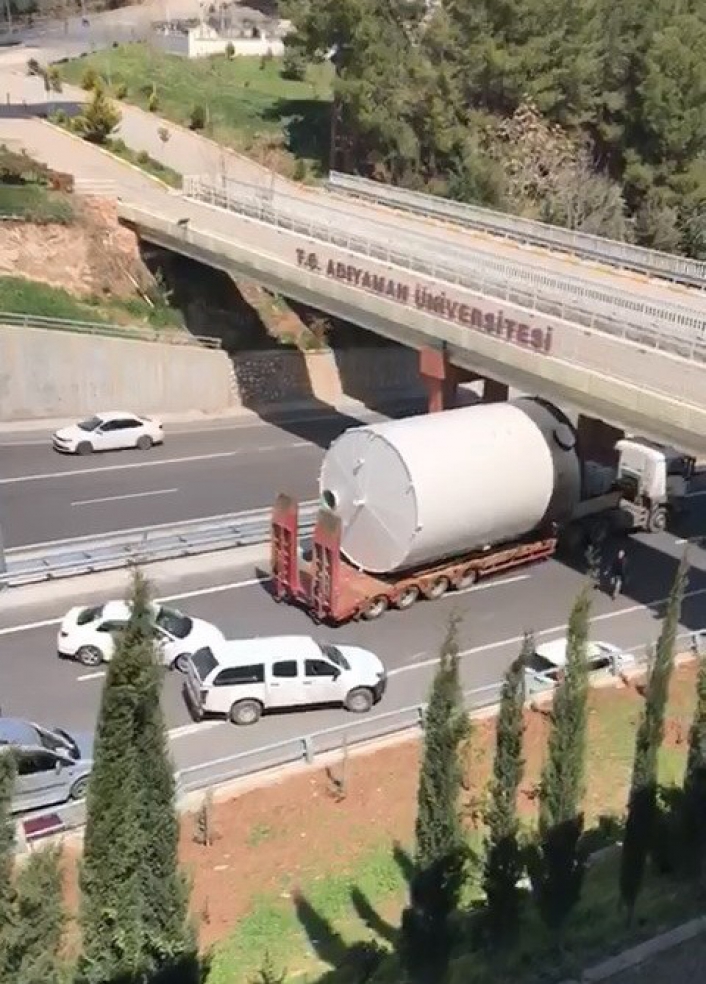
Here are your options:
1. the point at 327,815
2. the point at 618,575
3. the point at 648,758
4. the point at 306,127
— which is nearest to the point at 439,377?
the point at 618,575

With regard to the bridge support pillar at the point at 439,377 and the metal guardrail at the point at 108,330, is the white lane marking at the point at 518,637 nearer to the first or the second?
the bridge support pillar at the point at 439,377

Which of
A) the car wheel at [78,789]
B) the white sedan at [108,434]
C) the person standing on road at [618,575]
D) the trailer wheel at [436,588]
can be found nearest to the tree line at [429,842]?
the car wheel at [78,789]

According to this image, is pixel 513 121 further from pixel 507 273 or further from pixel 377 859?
pixel 377 859

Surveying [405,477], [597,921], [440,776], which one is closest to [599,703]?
[405,477]

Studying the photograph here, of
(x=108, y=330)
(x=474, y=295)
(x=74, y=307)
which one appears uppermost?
(x=474, y=295)

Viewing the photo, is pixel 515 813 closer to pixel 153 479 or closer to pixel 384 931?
pixel 384 931

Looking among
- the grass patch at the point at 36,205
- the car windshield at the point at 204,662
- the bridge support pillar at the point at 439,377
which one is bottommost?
the car windshield at the point at 204,662
